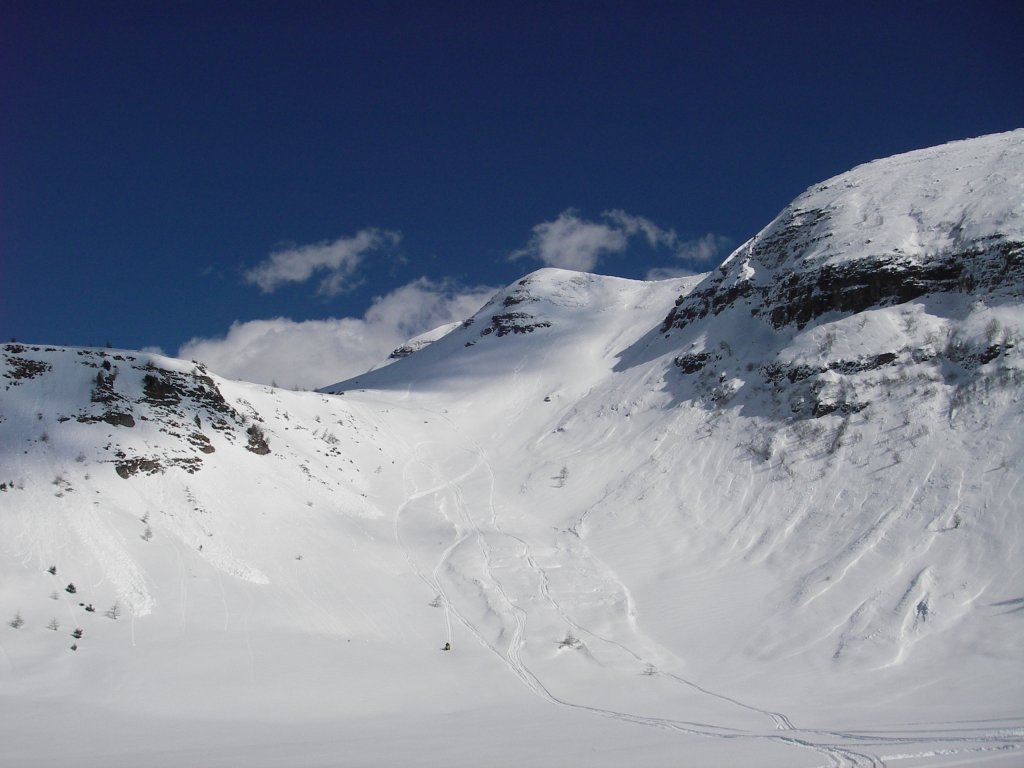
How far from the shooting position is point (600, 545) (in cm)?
2303

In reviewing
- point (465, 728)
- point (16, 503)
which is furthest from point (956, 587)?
point (16, 503)

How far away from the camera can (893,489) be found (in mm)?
19953

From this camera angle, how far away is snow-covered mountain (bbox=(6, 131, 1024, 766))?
432 inches

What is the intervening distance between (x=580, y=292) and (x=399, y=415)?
32314mm

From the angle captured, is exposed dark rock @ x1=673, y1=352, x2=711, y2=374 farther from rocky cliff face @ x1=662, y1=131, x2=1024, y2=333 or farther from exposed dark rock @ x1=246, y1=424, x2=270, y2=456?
exposed dark rock @ x1=246, y1=424, x2=270, y2=456

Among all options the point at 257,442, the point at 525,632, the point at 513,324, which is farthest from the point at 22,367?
the point at 513,324

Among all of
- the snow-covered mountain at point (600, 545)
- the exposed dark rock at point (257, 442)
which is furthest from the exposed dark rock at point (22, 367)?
the exposed dark rock at point (257, 442)

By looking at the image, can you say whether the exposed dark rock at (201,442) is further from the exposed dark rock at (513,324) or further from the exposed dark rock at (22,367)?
the exposed dark rock at (513,324)

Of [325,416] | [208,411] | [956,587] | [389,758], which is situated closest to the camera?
[389,758]

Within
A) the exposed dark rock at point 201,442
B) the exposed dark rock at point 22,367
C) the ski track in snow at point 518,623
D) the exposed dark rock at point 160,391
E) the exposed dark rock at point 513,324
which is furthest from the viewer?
the exposed dark rock at point 513,324

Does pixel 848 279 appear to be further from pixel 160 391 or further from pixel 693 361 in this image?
pixel 160 391

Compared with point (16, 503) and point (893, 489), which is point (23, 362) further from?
point (893, 489)

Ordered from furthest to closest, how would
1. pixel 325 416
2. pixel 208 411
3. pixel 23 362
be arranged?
pixel 325 416
pixel 208 411
pixel 23 362

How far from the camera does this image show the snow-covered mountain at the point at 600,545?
11.0 metres
